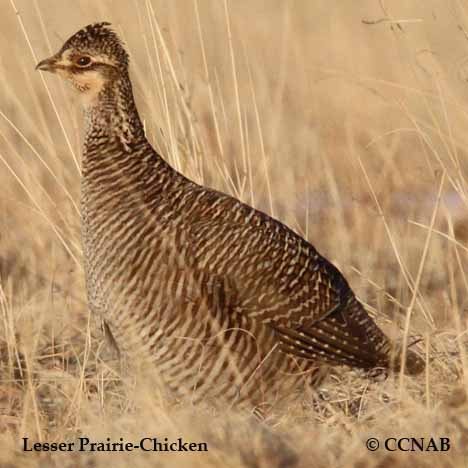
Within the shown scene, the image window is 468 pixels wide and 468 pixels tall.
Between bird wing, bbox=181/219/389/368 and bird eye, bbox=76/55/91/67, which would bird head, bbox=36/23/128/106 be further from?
bird wing, bbox=181/219/389/368

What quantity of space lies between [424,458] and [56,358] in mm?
2582

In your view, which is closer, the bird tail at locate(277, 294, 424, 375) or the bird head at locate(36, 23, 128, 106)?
the bird tail at locate(277, 294, 424, 375)

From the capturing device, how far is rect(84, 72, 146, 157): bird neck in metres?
5.02

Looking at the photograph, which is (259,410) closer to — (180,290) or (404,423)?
(180,290)

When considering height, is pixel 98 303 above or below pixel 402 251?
above

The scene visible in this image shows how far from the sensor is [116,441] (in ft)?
12.9

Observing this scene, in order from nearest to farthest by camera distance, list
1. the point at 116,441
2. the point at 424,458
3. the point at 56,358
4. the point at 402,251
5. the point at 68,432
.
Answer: the point at 424,458
the point at 116,441
the point at 68,432
the point at 56,358
the point at 402,251

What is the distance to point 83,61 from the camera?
16.6 feet

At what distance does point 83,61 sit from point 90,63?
3cm

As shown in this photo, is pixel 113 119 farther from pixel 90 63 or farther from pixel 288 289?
pixel 288 289

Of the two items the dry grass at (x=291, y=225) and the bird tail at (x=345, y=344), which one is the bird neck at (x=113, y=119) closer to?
the dry grass at (x=291, y=225)

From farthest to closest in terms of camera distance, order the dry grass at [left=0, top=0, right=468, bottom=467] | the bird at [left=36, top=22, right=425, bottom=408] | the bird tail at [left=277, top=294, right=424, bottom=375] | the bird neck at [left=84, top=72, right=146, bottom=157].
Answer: the bird neck at [left=84, top=72, right=146, bottom=157] < the bird tail at [left=277, top=294, right=424, bottom=375] < the bird at [left=36, top=22, right=425, bottom=408] < the dry grass at [left=0, top=0, right=468, bottom=467]

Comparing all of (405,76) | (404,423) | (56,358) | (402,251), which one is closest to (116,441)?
(404,423)

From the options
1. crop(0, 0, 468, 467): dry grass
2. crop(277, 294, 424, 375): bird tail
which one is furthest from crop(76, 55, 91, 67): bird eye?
crop(277, 294, 424, 375): bird tail
